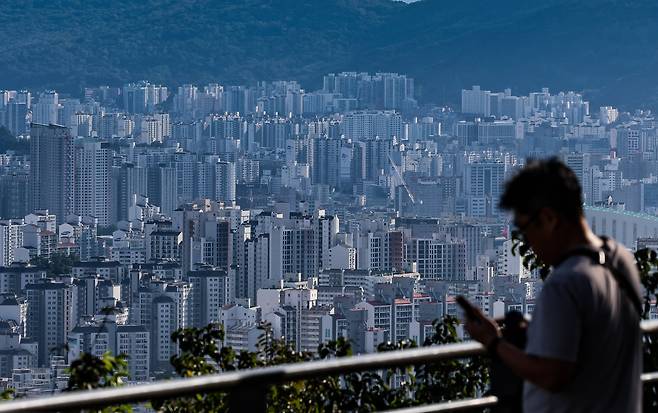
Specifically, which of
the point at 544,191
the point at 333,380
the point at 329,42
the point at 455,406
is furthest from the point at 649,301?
the point at 329,42

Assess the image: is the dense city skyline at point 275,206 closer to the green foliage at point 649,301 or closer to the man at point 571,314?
the green foliage at point 649,301

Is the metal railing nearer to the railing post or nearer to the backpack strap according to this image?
the railing post

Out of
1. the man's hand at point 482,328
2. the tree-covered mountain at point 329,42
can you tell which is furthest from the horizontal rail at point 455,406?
the tree-covered mountain at point 329,42

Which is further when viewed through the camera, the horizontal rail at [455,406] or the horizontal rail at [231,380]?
the horizontal rail at [455,406]

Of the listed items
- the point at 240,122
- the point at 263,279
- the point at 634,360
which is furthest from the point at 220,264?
the point at 634,360

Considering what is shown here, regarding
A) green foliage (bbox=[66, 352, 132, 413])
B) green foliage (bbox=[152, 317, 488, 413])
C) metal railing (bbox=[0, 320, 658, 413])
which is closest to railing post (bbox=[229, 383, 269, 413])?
metal railing (bbox=[0, 320, 658, 413])

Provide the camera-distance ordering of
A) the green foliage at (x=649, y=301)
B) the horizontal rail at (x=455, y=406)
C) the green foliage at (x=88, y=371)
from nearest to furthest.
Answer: the horizontal rail at (x=455, y=406) < the green foliage at (x=649, y=301) < the green foliage at (x=88, y=371)
